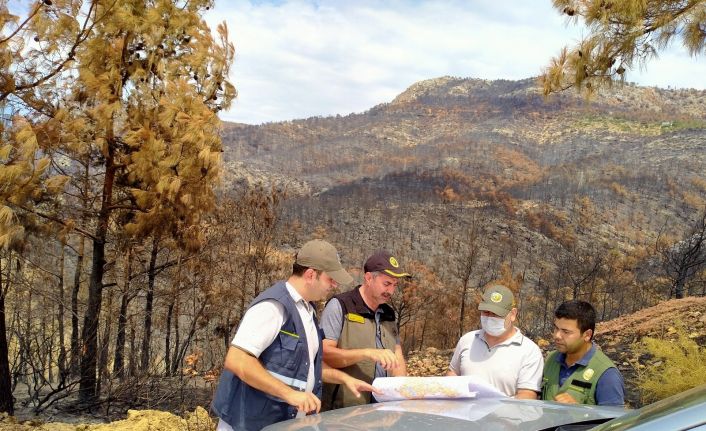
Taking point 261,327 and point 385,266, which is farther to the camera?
point 385,266

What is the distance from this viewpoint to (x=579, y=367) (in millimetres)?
3010

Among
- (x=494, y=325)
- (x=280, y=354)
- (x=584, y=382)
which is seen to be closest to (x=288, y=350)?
(x=280, y=354)

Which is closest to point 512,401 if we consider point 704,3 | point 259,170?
Result: point 704,3

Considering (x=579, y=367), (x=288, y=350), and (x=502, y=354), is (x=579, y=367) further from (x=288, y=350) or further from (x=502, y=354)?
(x=288, y=350)

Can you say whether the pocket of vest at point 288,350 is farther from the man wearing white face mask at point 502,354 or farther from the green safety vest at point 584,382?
the green safety vest at point 584,382

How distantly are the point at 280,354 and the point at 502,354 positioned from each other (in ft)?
4.42

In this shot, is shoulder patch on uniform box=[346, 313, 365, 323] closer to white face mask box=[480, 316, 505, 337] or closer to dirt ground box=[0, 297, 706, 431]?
white face mask box=[480, 316, 505, 337]

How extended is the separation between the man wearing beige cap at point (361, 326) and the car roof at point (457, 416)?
2.65 ft

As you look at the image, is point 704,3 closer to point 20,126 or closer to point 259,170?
point 20,126

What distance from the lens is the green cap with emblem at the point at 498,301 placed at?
319 centimetres

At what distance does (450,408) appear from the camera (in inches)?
81.8

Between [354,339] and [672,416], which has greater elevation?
[672,416]

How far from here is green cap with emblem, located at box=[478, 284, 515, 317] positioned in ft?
10.5

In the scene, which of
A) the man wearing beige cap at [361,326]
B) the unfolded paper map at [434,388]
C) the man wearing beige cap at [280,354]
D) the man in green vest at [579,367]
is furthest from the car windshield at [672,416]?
the man wearing beige cap at [361,326]
